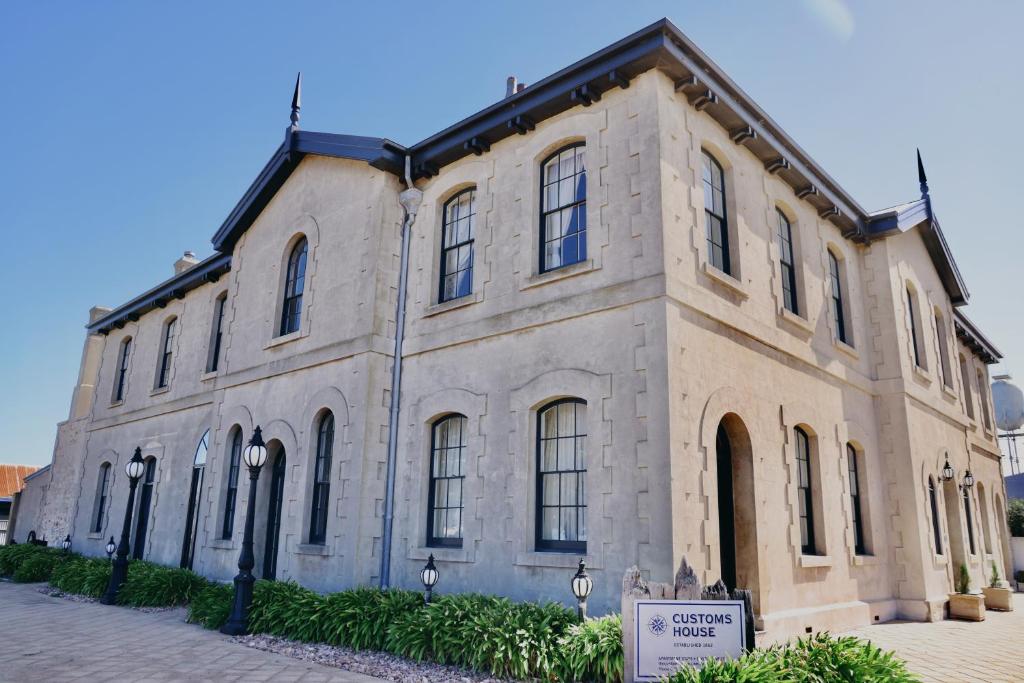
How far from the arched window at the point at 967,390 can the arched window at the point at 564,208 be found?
51.0 feet

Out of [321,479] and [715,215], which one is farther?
[321,479]

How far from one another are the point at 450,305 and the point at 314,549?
185 inches

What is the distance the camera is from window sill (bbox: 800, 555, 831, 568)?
1080 centimetres

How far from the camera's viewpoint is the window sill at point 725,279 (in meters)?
10.2

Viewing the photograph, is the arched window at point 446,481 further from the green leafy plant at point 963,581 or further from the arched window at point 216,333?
the green leafy plant at point 963,581

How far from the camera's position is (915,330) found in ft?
54.5

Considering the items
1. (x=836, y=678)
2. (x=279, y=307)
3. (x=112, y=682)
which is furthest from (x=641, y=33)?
(x=112, y=682)

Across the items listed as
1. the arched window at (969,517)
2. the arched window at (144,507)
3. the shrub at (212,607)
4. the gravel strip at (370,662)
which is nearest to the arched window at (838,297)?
the arched window at (969,517)

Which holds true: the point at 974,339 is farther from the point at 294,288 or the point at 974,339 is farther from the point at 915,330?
the point at 294,288

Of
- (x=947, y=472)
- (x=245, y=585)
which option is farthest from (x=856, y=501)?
(x=245, y=585)

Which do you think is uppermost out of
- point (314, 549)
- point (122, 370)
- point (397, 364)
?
point (122, 370)

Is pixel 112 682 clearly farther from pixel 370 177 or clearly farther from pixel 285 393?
pixel 370 177

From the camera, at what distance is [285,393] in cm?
1373

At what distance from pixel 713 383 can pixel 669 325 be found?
52.9 inches
